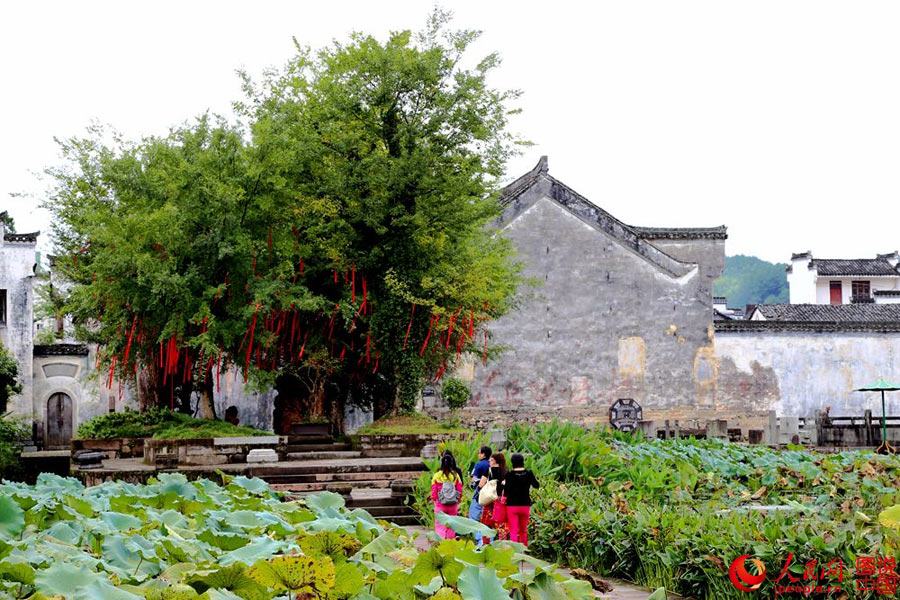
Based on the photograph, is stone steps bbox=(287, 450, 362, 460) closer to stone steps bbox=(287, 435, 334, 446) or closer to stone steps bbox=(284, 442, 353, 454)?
stone steps bbox=(284, 442, 353, 454)

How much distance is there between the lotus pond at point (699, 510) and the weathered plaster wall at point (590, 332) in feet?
44.2

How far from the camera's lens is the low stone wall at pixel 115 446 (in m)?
21.3

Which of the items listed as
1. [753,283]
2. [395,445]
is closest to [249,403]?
[395,445]

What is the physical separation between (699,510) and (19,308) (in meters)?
28.4

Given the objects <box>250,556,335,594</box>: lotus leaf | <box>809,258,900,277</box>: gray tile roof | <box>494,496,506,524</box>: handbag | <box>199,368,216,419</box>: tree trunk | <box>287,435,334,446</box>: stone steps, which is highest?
<box>809,258,900,277</box>: gray tile roof

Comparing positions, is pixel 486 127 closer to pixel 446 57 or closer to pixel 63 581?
pixel 446 57

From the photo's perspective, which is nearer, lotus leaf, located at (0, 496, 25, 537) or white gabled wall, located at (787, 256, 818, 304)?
lotus leaf, located at (0, 496, 25, 537)

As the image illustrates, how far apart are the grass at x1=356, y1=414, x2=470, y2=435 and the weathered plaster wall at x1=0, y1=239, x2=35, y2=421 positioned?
17332 millimetres

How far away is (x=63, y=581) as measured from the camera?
4004 millimetres

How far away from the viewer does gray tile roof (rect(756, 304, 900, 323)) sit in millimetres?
39103

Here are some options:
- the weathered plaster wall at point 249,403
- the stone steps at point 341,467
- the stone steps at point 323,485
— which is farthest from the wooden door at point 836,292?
the stone steps at point 323,485

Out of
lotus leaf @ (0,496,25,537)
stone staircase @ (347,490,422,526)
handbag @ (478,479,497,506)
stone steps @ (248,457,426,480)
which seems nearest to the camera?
lotus leaf @ (0,496,25,537)

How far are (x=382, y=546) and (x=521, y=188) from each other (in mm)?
30205

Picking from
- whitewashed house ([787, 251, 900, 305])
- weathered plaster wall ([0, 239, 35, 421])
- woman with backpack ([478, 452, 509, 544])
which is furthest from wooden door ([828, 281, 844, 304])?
woman with backpack ([478, 452, 509, 544])
